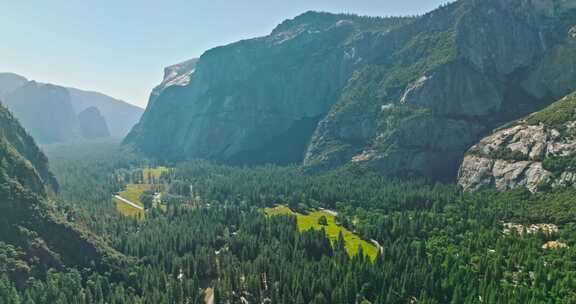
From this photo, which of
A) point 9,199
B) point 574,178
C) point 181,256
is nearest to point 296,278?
point 181,256

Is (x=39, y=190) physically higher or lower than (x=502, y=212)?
higher

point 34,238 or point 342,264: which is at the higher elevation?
point 34,238

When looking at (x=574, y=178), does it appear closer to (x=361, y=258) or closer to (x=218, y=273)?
(x=361, y=258)

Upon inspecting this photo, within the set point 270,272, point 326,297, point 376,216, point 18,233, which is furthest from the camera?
point 376,216

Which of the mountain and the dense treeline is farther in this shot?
the mountain

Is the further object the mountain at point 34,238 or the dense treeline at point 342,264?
the mountain at point 34,238

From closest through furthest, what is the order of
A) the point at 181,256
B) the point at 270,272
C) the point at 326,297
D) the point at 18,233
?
the point at 326,297 < the point at 270,272 < the point at 18,233 < the point at 181,256

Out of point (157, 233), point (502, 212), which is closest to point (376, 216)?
point (502, 212)

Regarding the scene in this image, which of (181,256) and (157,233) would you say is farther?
(157,233)

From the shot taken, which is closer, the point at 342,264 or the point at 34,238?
the point at 342,264

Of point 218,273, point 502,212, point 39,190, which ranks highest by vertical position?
point 39,190
